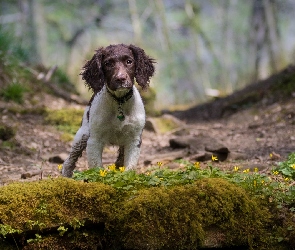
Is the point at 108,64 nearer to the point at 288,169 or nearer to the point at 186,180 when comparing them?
the point at 186,180

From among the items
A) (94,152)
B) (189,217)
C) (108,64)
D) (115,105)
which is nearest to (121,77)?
(108,64)

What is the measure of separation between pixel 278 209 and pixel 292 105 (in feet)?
25.3

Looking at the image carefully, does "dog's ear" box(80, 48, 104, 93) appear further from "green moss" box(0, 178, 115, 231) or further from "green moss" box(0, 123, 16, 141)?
"green moss" box(0, 123, 16, 141)

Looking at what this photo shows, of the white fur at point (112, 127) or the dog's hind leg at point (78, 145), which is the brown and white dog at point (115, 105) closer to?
the white fur at point (112, 127)

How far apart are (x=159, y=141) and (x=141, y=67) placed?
5504 mm

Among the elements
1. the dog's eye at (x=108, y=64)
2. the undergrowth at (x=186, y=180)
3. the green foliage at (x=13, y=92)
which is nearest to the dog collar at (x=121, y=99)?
the dog's eye at (x=108, y=64)

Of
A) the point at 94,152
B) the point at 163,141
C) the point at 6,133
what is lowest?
the point at 94,152

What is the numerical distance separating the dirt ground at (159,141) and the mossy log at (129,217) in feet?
5.42

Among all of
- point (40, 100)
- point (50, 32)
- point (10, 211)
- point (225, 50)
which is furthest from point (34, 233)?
point (225, 50)

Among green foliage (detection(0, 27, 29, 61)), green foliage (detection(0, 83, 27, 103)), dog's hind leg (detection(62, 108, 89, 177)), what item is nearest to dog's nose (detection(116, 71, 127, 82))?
dog's hind leg (detection(62, 108, 89, 177))

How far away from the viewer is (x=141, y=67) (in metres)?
5.21

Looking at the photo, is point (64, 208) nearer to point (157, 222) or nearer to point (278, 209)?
point (157, 222)

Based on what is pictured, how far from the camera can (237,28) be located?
4178 centimetres

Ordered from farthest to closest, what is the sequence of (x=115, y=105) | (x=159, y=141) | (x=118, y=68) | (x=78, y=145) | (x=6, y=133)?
(x=159, y=141) < (x=6, y=133) < (x=78, y=145) < (x=115, y=105) < (x=118, y=68)
